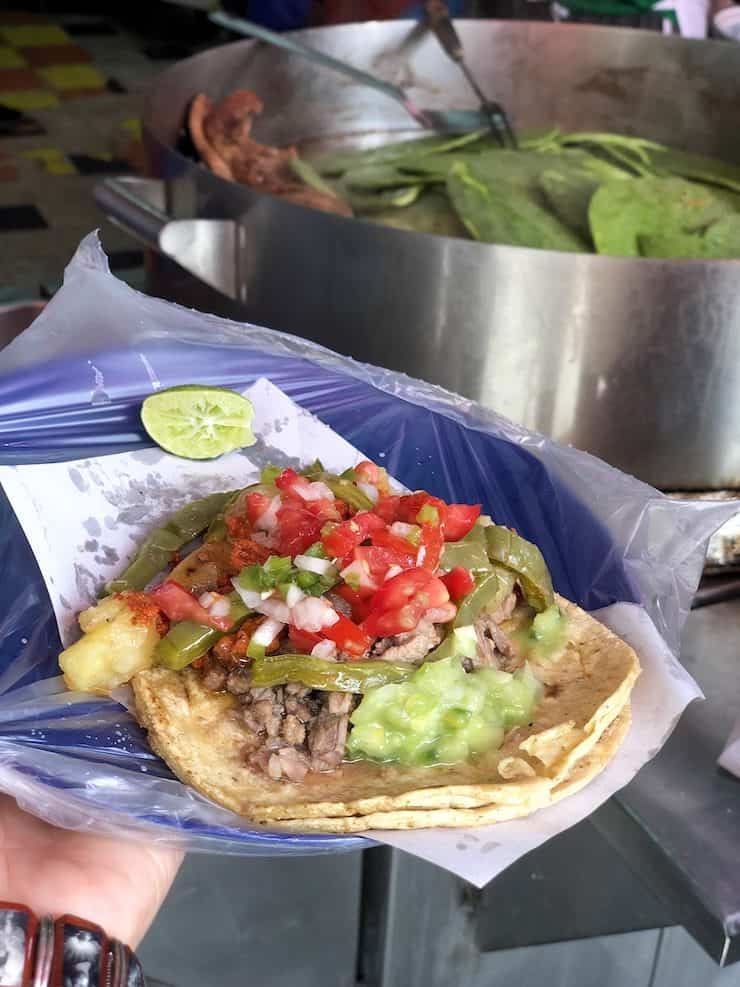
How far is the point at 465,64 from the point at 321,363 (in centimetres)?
159

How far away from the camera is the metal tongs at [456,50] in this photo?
2996 mm

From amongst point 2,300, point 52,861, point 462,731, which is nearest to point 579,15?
point 2,300

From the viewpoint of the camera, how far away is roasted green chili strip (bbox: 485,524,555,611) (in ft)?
5.29

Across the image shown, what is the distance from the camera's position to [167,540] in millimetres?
1697

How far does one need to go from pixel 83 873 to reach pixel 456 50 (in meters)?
2.30

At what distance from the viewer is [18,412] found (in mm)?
1737

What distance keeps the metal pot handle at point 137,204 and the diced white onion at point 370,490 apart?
66 centimetres

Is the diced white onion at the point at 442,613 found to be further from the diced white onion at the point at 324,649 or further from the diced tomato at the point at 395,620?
the diced white onion at the point at 324,649

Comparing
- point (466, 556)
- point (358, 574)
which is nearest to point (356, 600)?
point (358, 574)

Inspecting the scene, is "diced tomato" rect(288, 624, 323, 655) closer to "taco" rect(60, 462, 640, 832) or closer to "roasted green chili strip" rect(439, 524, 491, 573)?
"taco" rect(60, 462, 640, 832)

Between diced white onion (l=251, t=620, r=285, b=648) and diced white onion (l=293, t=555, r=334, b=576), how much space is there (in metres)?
0.07

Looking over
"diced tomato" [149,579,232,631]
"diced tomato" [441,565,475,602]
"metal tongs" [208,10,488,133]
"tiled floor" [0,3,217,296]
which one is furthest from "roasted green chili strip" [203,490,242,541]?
"tiled floor" [0,3,217,296]

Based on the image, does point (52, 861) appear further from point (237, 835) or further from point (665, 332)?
point (665, 332)

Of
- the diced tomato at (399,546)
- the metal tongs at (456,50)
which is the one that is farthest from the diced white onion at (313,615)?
the metal tongs at (456,50)
